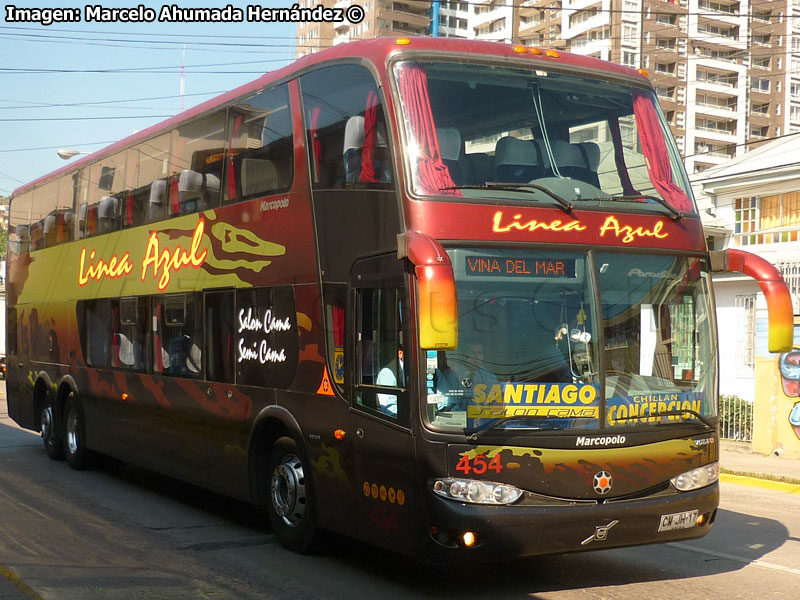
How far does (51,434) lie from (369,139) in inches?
366

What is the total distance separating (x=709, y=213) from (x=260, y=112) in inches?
787

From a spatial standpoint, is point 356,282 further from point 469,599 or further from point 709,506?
point 709,506

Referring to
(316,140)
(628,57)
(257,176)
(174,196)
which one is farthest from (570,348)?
(628,57)

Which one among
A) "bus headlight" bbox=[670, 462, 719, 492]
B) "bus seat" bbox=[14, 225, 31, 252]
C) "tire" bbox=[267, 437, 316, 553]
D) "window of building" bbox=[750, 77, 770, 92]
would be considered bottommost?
"tire" bbox=[267, 437, 316, 553]

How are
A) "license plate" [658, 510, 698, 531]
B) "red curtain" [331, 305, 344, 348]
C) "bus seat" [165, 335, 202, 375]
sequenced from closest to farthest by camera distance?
"license plate" [658, 510, 698, 531]
"red curtain" [331, 305, 344, 348]
"bus seat" [165, 335, 202, 375]

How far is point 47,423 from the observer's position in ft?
49.4

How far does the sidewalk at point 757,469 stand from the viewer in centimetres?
1407

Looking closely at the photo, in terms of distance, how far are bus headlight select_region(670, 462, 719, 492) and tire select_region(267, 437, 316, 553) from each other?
110 inches

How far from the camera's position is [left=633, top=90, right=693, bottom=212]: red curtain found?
7816 mm

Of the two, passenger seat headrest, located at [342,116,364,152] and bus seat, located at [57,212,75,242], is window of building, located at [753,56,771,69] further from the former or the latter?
passenger seat headrest, located at [342,116,364,152]

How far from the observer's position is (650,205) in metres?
7.59

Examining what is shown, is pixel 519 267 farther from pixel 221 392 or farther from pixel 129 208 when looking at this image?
pixel 129 208

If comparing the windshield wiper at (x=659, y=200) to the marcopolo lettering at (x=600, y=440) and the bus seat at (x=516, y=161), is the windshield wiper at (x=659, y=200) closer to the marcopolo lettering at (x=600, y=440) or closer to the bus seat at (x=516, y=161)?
the bus seat at (x=516, y=161)

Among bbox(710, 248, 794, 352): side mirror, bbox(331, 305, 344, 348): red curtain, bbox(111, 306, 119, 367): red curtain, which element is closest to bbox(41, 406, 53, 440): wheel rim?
Result: bbox(111, 306, 119, 367): red curtain
